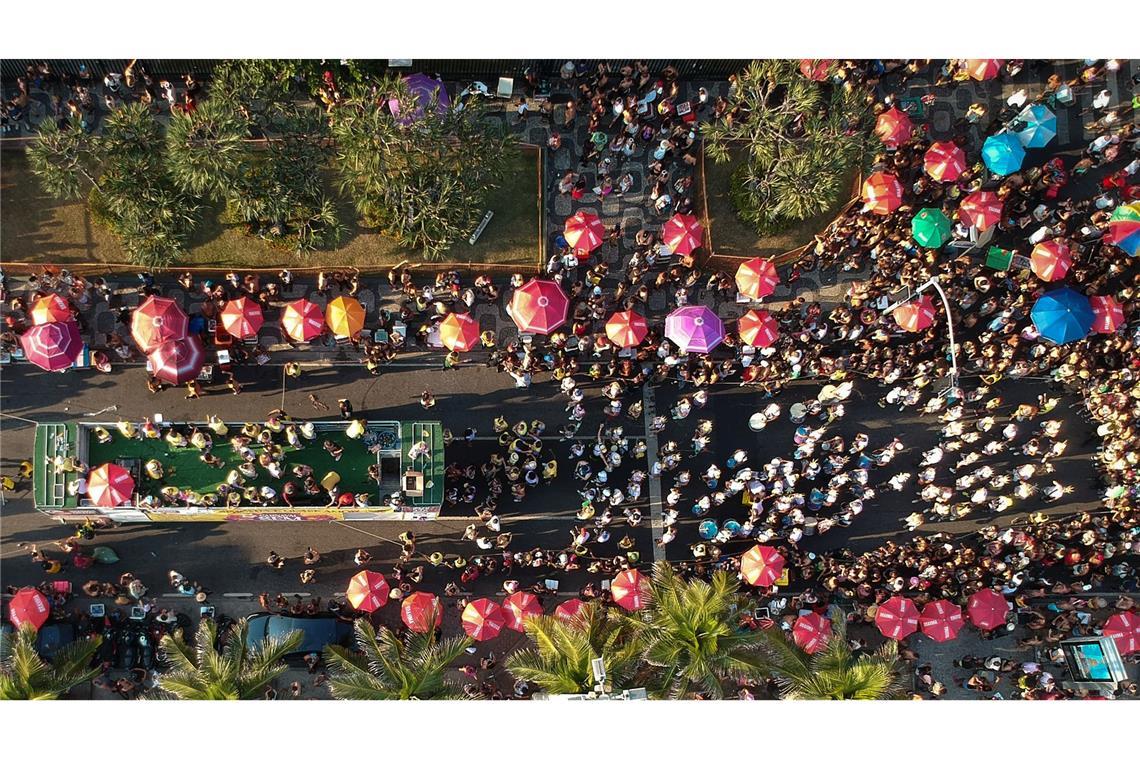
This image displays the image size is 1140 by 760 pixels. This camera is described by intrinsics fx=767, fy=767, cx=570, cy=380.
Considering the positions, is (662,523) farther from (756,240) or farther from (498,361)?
(756,240)

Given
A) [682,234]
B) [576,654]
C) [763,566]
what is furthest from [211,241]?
[763,566]

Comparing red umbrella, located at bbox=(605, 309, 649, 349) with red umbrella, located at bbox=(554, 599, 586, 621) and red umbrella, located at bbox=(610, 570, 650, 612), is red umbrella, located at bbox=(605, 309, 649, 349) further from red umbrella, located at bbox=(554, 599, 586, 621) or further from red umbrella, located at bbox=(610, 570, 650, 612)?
red umbrella, located at bbox=(554, 599, 586, 621)

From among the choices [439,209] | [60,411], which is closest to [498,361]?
[439,209]

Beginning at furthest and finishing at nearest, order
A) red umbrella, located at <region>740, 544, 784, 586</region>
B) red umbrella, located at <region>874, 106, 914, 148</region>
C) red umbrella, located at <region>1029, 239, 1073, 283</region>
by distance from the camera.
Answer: red umbrella, located at <region>874, 106, 914, 148</region> < red umbrella, located at <region>1029, 239, 1073, 283</region> < red umbrella, located at <region>740, 544, 784, 586</region>

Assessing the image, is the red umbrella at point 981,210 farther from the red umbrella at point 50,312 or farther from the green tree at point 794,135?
the red umbrella at point 50,312

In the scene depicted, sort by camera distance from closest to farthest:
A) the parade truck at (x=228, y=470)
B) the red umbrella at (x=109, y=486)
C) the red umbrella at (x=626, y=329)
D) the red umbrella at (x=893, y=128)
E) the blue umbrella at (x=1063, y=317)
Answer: the red umbrella at (x=109, y=486) → the parade truck at (x=228, y=470) → the red umbrella at (x=626, y=329) → the blue umbrella at (x=1063, y=317) → the red umbrella at (x=893, y=128)

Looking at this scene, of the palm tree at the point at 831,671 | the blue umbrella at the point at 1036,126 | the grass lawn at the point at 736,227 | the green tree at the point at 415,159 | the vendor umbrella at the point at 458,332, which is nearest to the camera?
the palm tree at the point at 831,671

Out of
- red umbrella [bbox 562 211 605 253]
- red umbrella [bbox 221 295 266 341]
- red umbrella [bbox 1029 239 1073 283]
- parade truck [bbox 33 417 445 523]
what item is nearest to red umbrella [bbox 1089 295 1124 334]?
red umbrella [bbox 1029 239 1073 283]

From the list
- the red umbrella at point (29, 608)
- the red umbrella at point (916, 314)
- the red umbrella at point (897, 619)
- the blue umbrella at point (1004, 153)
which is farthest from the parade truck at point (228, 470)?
the blue umbrella at point (1004, 153)
